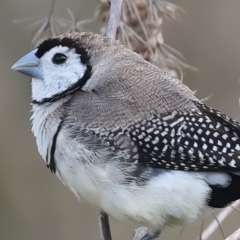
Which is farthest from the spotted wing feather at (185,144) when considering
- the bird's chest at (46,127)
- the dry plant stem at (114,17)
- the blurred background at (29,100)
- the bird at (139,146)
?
the blurred background at (29,100)

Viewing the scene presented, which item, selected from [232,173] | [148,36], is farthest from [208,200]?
[148,36]

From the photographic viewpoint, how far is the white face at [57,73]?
3.02m

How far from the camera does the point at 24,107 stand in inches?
186

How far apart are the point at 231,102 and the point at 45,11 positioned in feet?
4.16

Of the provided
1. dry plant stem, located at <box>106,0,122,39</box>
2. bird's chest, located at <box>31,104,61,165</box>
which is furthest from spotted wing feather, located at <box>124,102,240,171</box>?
dry plant stem, located at <box>106,0,122,39</box>

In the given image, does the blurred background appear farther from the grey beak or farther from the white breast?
the white breast

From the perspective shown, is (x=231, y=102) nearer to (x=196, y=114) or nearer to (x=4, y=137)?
(x=4, y=137)

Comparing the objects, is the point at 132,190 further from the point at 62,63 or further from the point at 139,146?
the point at 62,63

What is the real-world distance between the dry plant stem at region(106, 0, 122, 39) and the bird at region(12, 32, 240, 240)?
268 mm

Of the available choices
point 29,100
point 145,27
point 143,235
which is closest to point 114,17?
point 145,27

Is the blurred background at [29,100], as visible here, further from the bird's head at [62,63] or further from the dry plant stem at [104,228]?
the dry plant stem at [104,228]

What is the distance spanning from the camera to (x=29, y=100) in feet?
15.6

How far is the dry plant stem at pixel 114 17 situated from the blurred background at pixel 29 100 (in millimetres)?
1361

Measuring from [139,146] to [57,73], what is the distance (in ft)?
1.52
